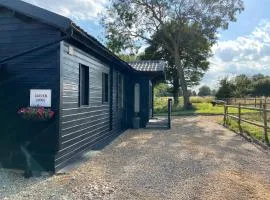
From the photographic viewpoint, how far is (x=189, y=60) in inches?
1426

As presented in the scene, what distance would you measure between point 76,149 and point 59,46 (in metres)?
2.57

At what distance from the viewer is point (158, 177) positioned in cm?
623

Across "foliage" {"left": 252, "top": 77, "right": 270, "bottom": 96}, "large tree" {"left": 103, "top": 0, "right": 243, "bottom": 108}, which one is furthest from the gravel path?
"foliage" {"left": 252, "top": 77, "right": 270, "bottom": 96}

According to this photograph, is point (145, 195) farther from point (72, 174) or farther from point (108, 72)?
point (108, 72)

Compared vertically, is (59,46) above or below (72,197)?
above

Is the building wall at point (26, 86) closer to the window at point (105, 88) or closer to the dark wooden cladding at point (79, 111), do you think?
the dark wooden cladding at point (79, 111)

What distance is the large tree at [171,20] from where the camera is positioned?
92.3 ft

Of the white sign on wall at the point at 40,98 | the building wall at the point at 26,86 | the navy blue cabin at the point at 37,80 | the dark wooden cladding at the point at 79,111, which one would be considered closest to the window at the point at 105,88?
the dark wooden cladding at the point at 79,111

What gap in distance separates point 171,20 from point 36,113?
24337 millimetres

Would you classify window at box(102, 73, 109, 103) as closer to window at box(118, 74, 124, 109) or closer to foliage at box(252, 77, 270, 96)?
window at box(118, 74, 124, 109)

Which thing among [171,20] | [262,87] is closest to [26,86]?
[171,20]

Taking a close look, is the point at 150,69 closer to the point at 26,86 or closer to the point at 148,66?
the point at 148,66

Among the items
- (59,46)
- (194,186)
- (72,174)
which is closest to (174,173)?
(194,186)

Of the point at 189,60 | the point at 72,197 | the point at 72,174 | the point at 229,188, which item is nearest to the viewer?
the point at 72,197
